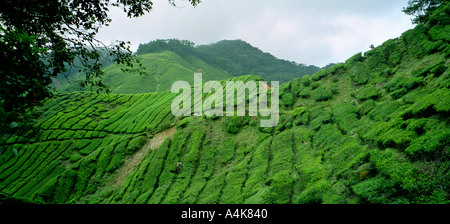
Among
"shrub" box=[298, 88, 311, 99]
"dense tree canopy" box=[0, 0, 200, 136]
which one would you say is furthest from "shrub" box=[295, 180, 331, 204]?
"shrub" box=[298, 88, 311, 99]

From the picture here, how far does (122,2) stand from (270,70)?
5474 inches

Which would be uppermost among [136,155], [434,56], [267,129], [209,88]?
[209,88]

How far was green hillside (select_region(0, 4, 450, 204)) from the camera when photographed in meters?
Answer: 6.88

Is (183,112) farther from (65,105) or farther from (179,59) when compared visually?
(179,59)

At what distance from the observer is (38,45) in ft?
21.0

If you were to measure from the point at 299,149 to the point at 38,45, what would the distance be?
13278 millimetres

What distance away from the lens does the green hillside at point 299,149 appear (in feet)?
22.6

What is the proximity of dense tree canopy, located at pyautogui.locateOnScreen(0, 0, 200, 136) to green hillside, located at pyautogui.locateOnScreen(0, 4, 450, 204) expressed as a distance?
146 centimetres

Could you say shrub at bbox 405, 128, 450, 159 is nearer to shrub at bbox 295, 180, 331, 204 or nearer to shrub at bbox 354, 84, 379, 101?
shrub at bbox 295, 180, 331, 204

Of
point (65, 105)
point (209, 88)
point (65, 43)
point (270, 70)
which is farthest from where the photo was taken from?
point (270, 70)

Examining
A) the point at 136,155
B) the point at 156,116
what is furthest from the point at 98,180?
the point at 156,116

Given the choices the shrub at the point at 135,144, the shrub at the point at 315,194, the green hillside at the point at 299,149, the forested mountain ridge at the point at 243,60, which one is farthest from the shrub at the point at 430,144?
the forested mountain ridge at the point at 243,60

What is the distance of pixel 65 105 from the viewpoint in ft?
119

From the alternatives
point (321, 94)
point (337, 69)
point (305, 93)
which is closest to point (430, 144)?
point (321, 94)
